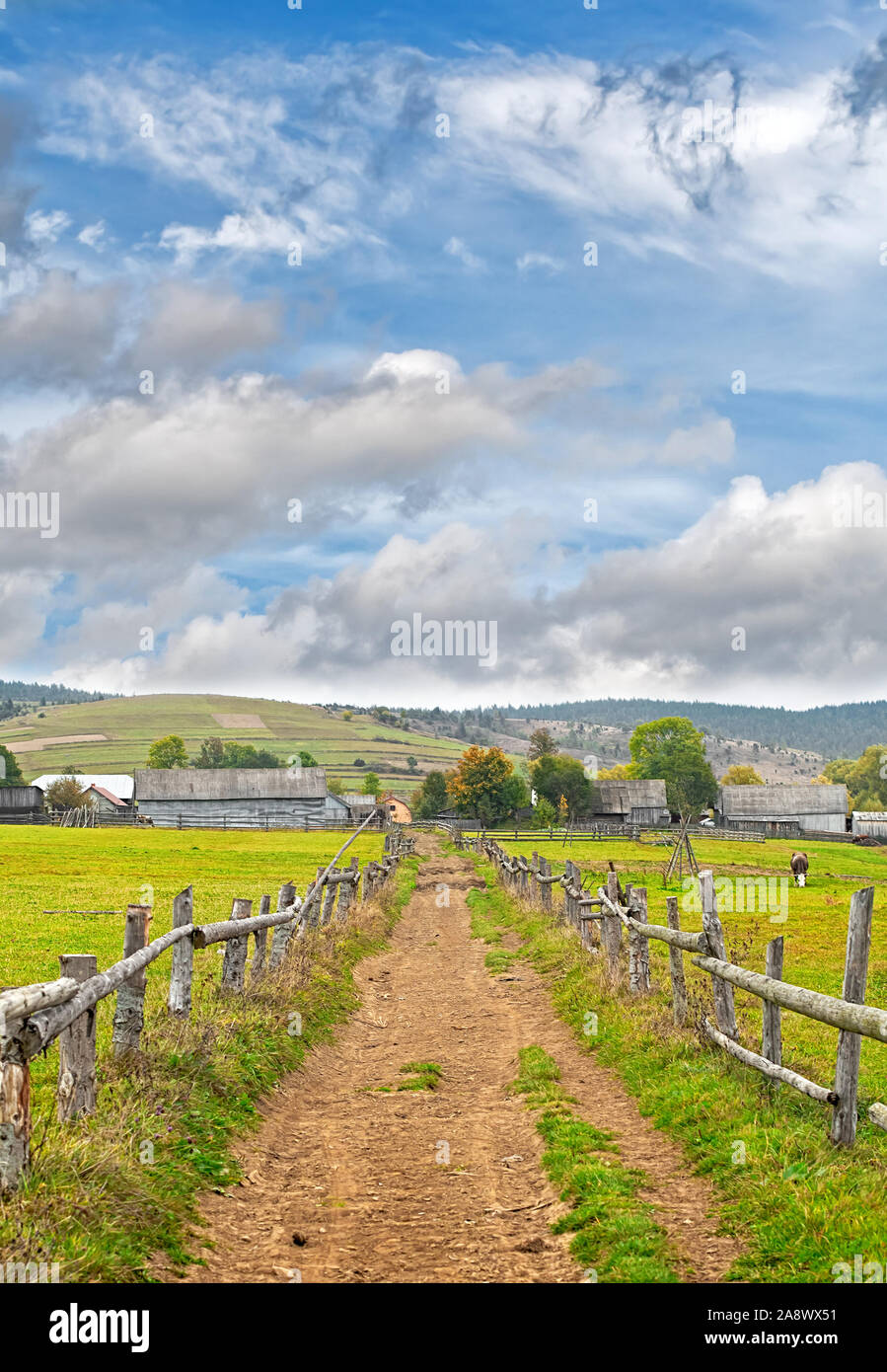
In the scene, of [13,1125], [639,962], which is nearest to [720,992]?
[639,962]

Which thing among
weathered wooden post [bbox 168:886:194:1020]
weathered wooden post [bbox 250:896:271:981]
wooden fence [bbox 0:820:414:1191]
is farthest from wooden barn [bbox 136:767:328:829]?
weathered wooden post [bbox 168:886:194:1020]

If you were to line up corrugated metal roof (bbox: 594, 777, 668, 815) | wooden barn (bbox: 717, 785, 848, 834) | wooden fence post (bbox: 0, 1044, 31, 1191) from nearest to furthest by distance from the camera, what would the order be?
wooden fence post (bbox: 0, 1044, 31, 1191) → corrugated metal roof (bbox: 594, 777, 668, 815) → wooden barn (bbox: 717, 785, 848, 834)

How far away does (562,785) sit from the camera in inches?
3893

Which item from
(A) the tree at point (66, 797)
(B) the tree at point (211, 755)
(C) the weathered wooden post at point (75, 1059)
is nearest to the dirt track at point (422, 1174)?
(C) the weathered wooden post at point (75, 1059)

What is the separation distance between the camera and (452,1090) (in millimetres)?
10086

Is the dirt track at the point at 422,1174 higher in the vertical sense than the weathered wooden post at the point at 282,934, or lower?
lower

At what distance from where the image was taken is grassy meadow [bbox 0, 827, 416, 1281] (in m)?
5.25

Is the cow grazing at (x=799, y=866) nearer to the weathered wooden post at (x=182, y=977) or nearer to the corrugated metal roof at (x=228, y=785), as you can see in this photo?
the weathered wooden post at (x=182, y=977)

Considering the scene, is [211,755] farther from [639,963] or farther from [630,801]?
[639,963]

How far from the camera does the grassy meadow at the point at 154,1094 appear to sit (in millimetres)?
5250

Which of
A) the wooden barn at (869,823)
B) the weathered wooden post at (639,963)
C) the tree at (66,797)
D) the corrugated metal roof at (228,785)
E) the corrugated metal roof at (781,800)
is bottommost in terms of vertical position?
the wooden barn at (869,823)

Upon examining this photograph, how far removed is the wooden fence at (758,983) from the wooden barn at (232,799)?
7613cm

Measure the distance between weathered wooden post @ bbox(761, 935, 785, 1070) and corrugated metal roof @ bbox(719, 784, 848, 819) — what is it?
11157cm

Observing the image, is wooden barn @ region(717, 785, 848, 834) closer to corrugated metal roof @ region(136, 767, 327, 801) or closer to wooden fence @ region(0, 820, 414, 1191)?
corrugated metal roof @ region(136, 767, 327, 801)
